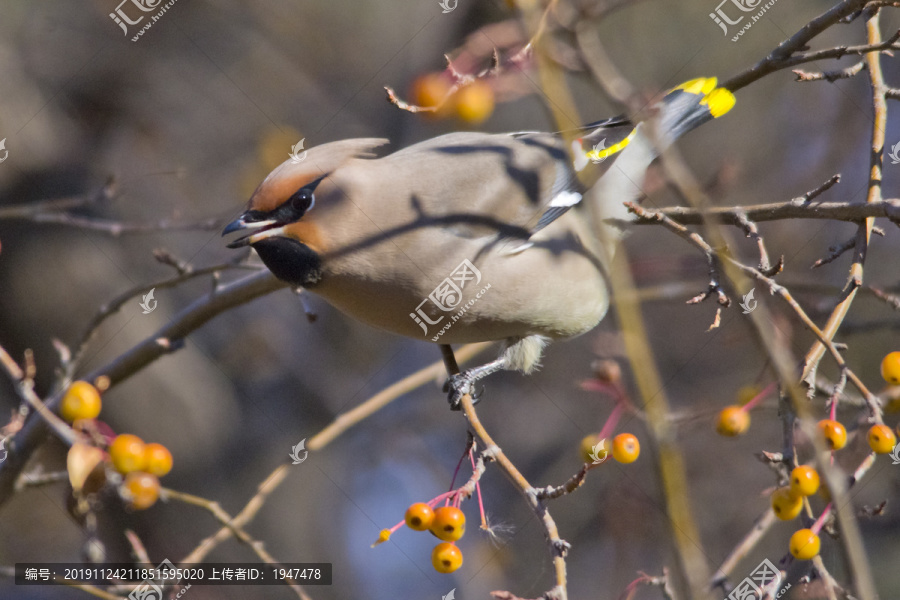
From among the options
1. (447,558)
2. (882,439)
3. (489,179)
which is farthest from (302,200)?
(882,439)

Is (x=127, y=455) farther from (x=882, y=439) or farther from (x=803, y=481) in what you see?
(x=882, y=439)

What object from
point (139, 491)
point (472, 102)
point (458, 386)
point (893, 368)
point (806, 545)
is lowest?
point (806, 545)

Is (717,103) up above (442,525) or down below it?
above

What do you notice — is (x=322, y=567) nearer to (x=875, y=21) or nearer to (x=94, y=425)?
(x=94, y=425)

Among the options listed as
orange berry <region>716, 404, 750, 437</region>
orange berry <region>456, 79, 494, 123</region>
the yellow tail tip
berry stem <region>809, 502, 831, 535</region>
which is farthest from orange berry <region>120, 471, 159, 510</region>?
the yellow tail tip

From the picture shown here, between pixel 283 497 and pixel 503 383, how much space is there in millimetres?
1614

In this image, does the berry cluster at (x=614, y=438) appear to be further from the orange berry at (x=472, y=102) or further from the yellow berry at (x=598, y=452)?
the orange berry at (x=472, y=102)

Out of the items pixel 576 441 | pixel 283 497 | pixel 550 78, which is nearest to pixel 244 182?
pixel 283 497

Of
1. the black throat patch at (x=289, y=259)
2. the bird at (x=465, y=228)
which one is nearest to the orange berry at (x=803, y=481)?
the bird at (x=465, y=228)

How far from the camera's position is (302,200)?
2518 millimetres

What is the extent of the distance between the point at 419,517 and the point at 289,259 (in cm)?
84

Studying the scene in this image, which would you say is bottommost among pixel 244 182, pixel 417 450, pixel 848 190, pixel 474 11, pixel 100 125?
pixel 417 450

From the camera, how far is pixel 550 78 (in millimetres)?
1771

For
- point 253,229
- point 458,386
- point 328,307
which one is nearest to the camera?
point 253,229
